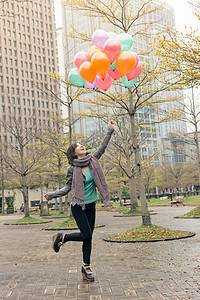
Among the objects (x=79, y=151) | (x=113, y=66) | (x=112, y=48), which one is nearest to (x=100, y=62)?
(x=112, y=48)

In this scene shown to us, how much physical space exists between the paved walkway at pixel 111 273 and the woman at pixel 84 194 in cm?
52

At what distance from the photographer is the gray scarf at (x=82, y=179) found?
5098 mm

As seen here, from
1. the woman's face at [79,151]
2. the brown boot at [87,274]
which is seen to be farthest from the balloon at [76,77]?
the brown boot at [87,274]

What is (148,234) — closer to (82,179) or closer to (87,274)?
(87,274)

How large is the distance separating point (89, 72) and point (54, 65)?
388 feet

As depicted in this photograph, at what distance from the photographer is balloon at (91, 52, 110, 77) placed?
299 inches

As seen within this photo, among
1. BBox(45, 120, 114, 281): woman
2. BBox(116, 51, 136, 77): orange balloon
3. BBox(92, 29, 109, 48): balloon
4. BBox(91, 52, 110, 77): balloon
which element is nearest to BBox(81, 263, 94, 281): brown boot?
BBox(45, 120, 114, 281): woman

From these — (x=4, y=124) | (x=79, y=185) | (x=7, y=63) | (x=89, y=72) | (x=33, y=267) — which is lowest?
(x=33, y=267)

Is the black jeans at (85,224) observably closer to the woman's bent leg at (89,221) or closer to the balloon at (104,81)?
the woman's bent leg at (89,221)

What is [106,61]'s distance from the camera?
766cm

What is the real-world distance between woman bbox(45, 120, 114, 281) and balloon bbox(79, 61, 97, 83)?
9.91 feet

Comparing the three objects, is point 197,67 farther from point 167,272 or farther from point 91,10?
point 167,272

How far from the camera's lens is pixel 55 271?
6066mm

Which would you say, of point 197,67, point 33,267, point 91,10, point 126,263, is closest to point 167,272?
point 126,263
